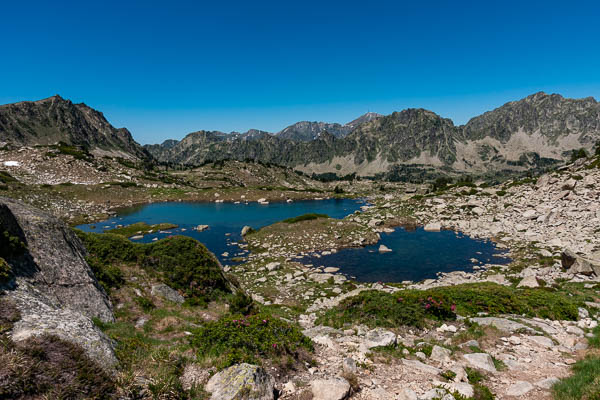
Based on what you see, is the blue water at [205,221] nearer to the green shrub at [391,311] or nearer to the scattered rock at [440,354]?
the green shrub at [391,311]

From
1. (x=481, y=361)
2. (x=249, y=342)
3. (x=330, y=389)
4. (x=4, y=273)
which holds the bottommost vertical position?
(x=481, y=361)

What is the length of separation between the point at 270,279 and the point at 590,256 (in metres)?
34.2

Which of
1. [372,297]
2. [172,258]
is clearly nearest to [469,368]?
[372,297]

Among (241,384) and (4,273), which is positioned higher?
(4,273)

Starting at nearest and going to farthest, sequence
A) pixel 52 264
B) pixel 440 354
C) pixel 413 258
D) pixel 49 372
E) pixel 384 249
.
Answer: pixel 49 372
pixel 440 354
pixel 52 264
pixel 413 258
pixel 384 249

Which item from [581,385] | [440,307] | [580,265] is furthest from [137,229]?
[580,265]

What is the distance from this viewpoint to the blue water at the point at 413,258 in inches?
1385

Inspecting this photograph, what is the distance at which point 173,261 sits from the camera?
21.0m

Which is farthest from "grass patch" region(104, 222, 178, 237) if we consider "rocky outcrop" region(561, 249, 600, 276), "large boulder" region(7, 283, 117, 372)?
"rocky outcrop" region(561, 249, 600, 276)

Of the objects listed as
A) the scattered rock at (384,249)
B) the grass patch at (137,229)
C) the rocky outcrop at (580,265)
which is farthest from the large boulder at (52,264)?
the grass patch at (137,229)

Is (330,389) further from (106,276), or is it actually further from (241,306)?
(106,276)

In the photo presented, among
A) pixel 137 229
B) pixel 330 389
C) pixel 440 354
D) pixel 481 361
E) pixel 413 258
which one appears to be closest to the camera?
pixel 330 389

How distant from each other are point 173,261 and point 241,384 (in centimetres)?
1625

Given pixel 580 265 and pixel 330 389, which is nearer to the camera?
pixel 330 389
